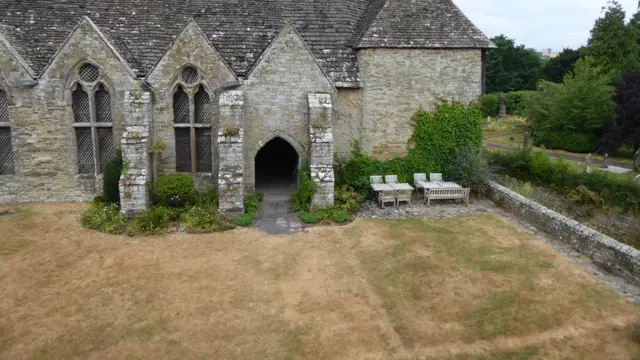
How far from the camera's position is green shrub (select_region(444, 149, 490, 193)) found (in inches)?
635

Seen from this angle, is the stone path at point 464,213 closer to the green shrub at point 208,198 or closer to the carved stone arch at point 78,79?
the green shrub at point 208,198

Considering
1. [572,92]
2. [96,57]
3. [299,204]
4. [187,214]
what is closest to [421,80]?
[299,204]

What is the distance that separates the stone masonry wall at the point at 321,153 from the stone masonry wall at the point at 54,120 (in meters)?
6.82

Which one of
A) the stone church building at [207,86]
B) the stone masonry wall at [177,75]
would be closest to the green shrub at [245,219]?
the stone church building at [207,86]

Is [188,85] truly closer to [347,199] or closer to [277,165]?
[277,165]

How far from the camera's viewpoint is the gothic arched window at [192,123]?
15523 millimetres

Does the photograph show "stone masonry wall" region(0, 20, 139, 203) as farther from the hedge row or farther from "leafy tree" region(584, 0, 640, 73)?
"leafy tree" region(584, 0, 640, 73)

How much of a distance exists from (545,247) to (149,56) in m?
15.3

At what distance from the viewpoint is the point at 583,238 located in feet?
36.6

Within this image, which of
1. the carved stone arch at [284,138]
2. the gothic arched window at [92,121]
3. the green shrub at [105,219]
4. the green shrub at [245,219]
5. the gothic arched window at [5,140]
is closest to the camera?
the green shrub at [105,219]

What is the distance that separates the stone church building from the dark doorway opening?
9.57 feet

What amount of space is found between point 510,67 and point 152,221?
213 feet

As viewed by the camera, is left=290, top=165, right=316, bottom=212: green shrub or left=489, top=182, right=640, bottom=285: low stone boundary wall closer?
left=489, top=182, right=640, bottom=285: low stone boundary wall

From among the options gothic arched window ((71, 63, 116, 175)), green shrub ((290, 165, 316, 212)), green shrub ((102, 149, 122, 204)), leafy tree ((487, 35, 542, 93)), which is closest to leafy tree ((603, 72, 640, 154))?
green shrub ((290, 165, 316, 212))
